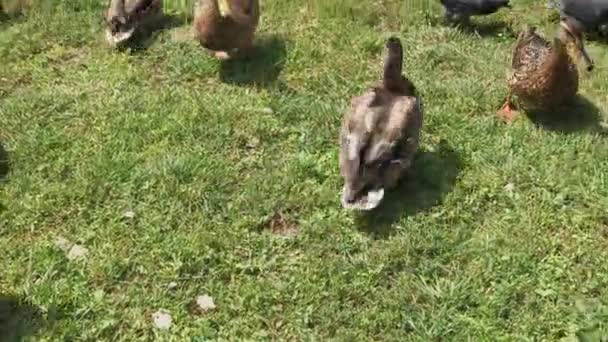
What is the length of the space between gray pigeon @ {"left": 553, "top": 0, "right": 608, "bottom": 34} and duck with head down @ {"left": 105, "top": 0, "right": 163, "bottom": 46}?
369 centimetres

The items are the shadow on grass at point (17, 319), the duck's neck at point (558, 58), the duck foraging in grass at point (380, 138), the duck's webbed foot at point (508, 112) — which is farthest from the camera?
the duck's webbed foot at point (508, 112)

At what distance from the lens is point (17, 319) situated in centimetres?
450

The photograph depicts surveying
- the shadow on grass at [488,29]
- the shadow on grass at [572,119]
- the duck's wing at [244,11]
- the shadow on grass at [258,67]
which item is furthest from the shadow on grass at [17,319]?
the shadow on grass at [488,29]

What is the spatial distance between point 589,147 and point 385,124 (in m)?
1.66

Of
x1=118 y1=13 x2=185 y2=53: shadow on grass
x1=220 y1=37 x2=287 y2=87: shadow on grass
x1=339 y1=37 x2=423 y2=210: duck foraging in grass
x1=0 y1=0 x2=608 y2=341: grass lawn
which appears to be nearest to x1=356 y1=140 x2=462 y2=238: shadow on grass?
x1=0 y1=0 x2=608 y2=341: grass lawn

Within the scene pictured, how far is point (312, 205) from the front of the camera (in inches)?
207

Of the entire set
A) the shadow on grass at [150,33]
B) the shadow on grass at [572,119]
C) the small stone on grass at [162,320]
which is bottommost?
the small stone on grass at [162,320]

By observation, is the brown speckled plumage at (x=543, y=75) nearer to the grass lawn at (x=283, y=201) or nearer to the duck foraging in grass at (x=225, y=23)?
the grass lawn at (x=283, y=201)

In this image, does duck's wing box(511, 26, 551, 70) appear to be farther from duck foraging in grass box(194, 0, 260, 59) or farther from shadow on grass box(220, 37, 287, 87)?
duck foraging in grass box(194, 0, 260, 59)

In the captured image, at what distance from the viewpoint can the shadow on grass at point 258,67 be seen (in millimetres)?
6502

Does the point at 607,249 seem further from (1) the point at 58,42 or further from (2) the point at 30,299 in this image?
(1) the point at 58,42

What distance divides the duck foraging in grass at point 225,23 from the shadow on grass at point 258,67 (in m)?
0.17

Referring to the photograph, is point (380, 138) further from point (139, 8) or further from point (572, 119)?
point (139, 8)

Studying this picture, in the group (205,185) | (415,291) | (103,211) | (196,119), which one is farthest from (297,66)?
(415,291)
